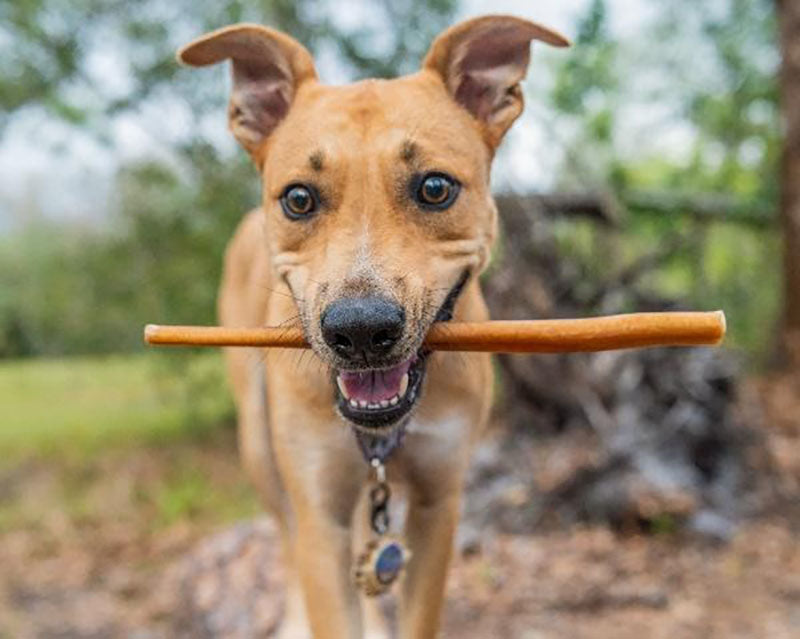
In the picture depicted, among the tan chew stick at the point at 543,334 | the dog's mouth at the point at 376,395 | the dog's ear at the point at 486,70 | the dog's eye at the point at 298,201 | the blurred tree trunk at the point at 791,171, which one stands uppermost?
the dog's ear at the point at 486,70

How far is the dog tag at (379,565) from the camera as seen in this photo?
324cm

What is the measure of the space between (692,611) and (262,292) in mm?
3447

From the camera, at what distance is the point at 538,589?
590 cm

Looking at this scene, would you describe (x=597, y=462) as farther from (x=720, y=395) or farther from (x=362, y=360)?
(x=362, y=360)

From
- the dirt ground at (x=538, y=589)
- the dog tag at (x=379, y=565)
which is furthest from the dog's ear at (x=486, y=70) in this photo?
the dirt ground at (x=538, y=589)

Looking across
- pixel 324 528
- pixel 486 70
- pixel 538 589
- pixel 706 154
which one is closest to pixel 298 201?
pixel 486 70

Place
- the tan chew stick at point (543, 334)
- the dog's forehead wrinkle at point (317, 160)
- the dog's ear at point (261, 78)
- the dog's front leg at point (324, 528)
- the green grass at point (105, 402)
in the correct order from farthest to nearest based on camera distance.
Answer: the green grass at point (105, 402) → the dog's ear at point (261, 78) → the dog's front leg at point (324, 528) → the dog's forehead wrinkle at point (317, 160) → the tan chew stick at point (543, 334)

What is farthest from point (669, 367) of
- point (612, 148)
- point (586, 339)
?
point (586, 339)

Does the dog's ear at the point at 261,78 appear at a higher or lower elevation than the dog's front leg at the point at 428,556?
higher

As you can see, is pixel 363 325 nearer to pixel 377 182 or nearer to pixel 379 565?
pixel 377 182

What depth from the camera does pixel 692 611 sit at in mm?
5719

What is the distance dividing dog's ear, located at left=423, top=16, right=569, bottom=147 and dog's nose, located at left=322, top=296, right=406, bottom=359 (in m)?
1.09

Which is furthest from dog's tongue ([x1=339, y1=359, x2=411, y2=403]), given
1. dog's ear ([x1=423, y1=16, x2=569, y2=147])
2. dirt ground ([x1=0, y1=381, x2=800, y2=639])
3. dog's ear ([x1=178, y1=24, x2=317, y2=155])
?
dirt ground ([x1=0, y1=381, x2=800, y2=639])

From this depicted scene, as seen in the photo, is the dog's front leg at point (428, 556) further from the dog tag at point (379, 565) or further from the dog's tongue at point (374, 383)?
the dog's tongue at point (374, 383)
